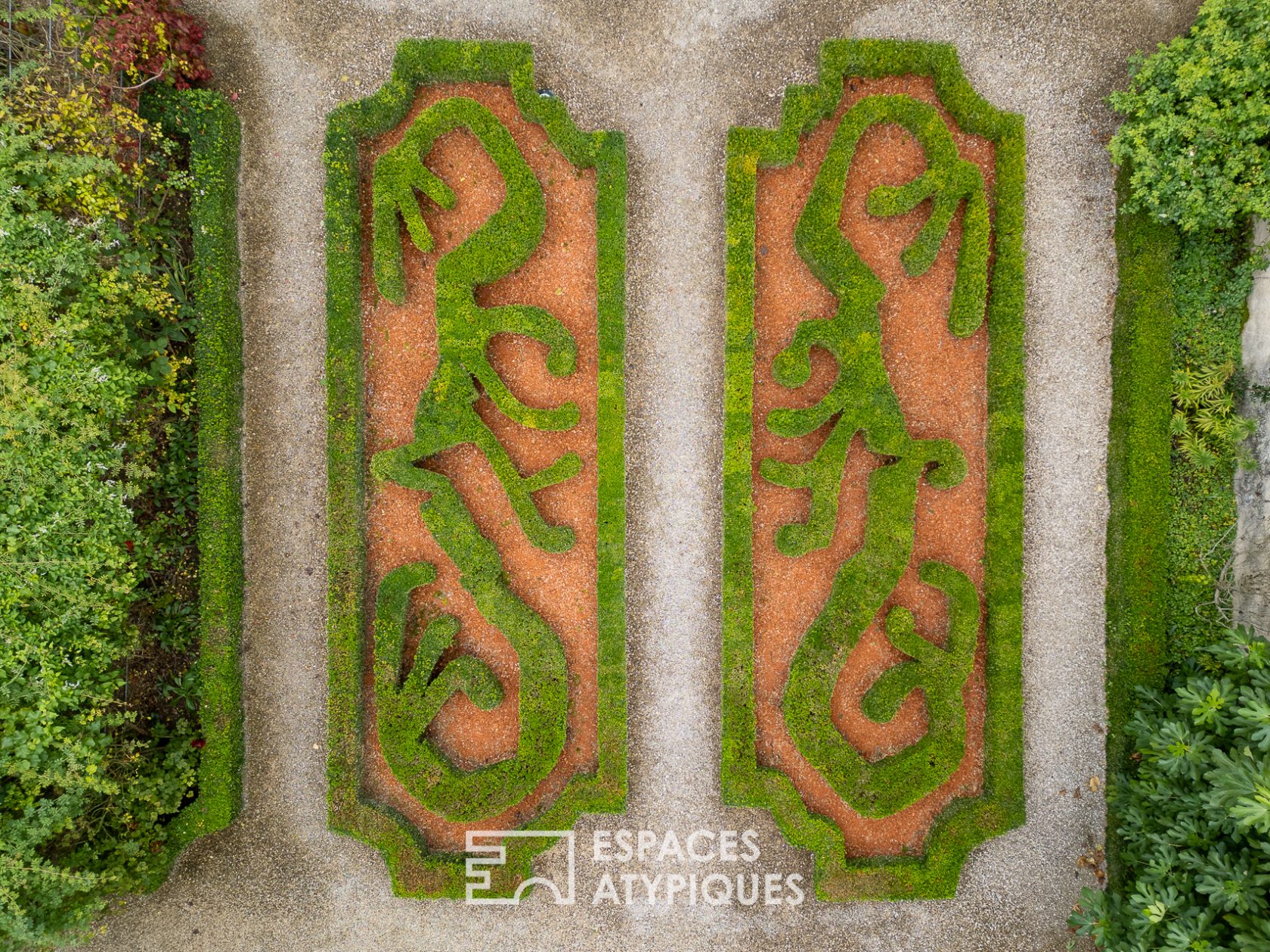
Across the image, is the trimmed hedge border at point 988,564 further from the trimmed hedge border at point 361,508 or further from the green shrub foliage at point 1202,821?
the trimmed hedge border at point 361,508

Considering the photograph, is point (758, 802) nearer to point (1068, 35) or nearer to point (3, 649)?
point (3, 649)

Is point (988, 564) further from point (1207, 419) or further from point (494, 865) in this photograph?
point (494, 865)

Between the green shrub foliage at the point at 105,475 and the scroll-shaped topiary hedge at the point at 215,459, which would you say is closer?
the green shrub foliage at the point at 105,475

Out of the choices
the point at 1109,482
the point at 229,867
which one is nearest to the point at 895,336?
the point at 1109,482

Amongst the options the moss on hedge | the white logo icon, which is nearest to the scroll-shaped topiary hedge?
the white logo icon

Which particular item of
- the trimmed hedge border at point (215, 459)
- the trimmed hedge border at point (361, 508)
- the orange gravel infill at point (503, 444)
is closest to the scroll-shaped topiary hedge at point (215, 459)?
the trimmed hedge border at point (215, 459)

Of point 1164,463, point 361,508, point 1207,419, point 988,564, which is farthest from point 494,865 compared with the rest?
point 1207,419

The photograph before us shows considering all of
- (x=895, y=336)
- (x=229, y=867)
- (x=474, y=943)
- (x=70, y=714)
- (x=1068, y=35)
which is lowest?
(x=474, y=943)
